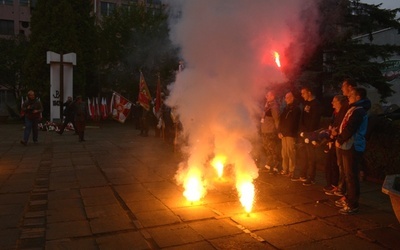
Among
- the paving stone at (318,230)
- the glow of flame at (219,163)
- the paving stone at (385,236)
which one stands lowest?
the paving stone at (318,230)

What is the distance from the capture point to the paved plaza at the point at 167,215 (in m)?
4.21

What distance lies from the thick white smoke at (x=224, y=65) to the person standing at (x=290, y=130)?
115 cm

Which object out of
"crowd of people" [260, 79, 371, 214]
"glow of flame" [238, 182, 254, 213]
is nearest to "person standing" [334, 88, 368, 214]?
"crowd of people" [260, 79, 371, 214]

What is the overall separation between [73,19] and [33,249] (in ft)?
91.0

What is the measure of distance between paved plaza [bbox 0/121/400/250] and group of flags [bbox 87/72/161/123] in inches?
253

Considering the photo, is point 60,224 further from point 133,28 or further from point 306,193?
point 133,28

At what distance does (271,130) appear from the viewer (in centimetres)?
816

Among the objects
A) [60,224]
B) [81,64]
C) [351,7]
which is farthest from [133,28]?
[60,224]

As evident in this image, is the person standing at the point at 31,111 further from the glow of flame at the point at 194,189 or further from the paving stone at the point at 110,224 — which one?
the paving stone at the point at 110,224

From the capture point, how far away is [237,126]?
21.5ft

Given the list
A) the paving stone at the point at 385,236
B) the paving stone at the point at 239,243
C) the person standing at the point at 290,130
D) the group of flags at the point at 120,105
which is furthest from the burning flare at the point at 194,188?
the group of flags at the point at 120,105

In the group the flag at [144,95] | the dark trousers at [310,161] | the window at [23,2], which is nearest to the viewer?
the dark trousers at [310,161]

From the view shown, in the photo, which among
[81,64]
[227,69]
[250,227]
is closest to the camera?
[250,227]

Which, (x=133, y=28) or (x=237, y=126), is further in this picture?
(x=133, y=28)
